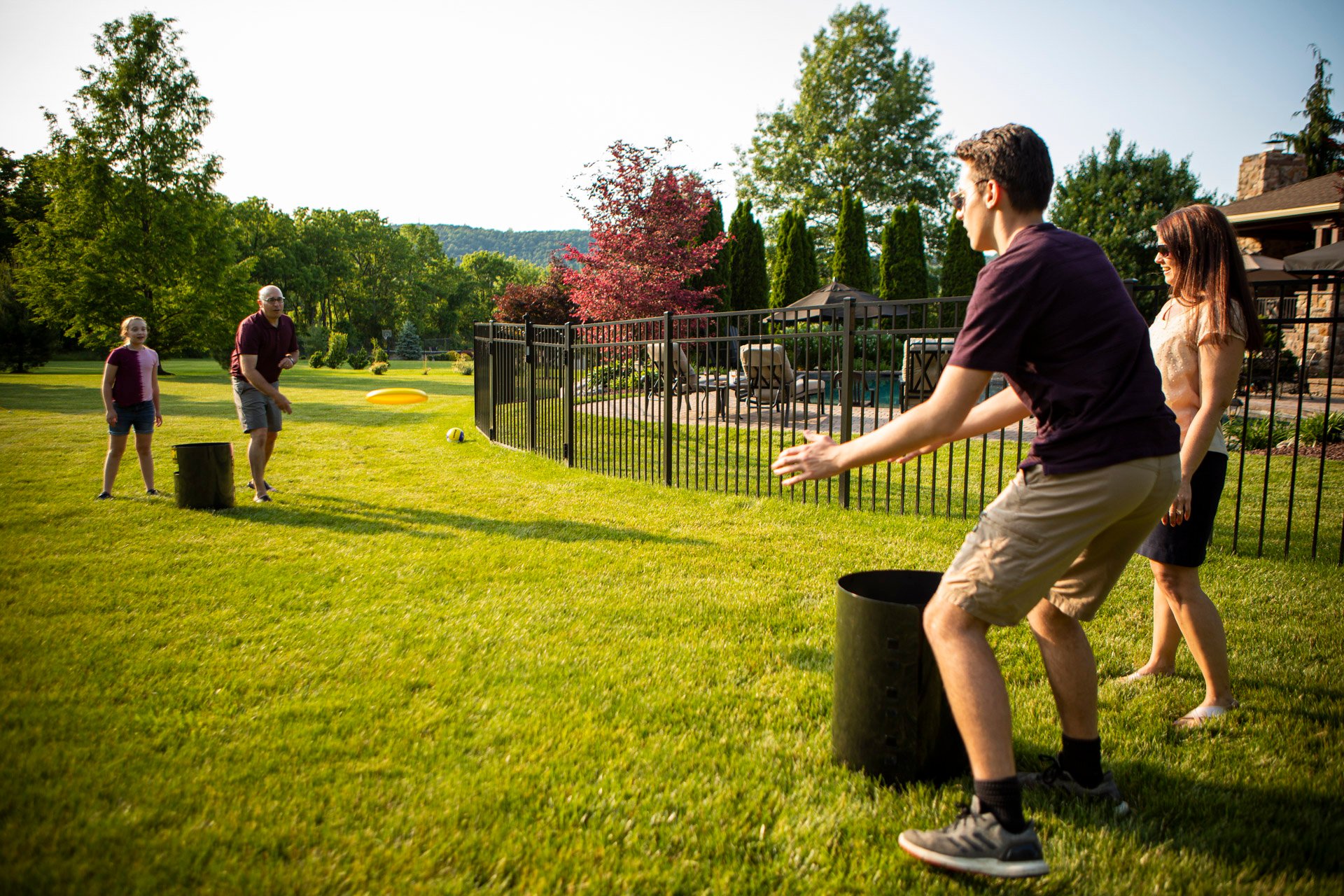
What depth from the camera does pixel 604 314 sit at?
20.5 metres

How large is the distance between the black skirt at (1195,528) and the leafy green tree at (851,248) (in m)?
28.1

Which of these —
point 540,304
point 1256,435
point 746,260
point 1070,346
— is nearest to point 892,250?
point 746,260

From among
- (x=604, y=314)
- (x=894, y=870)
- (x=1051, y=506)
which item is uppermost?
(x=604, y=314)

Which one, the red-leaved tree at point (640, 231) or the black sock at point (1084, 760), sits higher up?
the red-leaved tree at point (640, 231)

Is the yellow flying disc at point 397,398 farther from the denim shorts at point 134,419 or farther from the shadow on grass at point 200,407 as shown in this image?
the denim shorts at point 134,419

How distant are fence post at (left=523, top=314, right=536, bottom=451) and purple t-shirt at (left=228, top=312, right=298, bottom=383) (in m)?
3.36

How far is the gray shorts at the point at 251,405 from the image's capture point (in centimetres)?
760

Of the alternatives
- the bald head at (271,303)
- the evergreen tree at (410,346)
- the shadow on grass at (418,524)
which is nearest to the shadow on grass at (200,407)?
the bald head at (271,303)

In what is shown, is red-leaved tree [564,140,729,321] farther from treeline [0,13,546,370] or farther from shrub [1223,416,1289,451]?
treeline [0,13,546,370]

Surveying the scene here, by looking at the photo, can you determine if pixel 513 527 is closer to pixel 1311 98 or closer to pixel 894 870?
pixel 894 870

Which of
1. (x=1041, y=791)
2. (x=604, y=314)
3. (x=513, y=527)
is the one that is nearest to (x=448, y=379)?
(x=604, y=314)

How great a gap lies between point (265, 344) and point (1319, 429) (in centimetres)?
Result: 1315

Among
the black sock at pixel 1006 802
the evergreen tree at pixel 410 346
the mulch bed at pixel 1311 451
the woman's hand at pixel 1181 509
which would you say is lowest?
the black sock at pixel 1006 802

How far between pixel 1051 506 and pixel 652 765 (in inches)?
66.0
